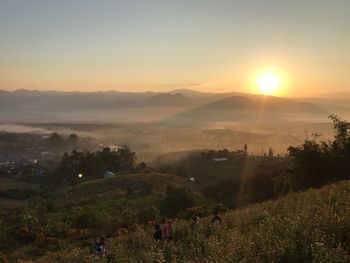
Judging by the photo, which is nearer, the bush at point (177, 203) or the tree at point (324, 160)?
the tree at point (324, 160)

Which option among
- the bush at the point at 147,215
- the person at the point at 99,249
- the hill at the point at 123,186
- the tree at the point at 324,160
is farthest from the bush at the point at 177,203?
the person at the point at 99,249

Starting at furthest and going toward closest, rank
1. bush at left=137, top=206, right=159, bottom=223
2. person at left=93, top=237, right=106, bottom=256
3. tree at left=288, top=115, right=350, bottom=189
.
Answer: tree at left=288, top=115, right=350, bottom=189 → bush at left=137, top=206, right=159, bottom=223 → person at left=93, top=237, right=106, bottom=256

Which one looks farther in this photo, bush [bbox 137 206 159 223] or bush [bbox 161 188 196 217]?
bush [bbox 161 188 196 217]

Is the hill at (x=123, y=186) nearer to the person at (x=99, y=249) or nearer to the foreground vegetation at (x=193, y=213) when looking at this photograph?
the foreground vegetation at (x=193, y=213)

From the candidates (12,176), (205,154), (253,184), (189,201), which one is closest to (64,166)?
(12,176)

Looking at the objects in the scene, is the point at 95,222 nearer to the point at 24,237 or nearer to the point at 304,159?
the point at 24,237

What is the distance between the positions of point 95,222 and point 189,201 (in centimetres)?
990

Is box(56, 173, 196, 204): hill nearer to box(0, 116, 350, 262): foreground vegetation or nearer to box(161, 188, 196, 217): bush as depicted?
box(0, 116, 350, 262): foreground vegetation

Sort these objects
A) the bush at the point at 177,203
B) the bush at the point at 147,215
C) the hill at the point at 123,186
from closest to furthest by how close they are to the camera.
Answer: the bush at the point at 147,215 → the bush at the point at 177,203 → the hill at the point at 123,186

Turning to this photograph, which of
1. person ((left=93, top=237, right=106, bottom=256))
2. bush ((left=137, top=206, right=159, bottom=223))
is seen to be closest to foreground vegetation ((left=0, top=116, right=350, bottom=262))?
bush ((left=137, top=206, right=159, bottom=223))

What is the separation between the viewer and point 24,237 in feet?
103

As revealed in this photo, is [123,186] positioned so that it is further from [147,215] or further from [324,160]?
[324,160]

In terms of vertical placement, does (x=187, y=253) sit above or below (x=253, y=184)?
above

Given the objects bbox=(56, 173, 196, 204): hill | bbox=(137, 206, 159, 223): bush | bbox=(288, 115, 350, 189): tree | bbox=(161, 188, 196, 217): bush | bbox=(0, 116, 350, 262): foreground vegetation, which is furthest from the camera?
bbox=(56, 173, 196, 204): hill
